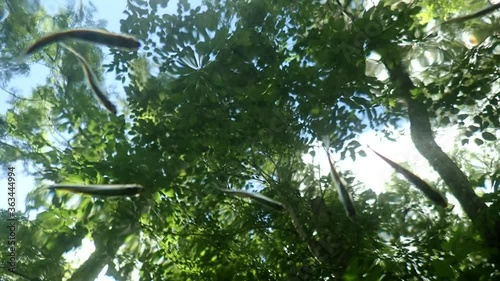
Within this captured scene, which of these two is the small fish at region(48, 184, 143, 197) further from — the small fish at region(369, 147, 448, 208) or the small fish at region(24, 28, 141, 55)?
the small fish at region(369, 147, 448, 208)

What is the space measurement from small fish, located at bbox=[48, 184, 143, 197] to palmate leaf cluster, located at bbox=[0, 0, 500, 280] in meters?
0.29

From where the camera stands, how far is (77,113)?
16.9 feet

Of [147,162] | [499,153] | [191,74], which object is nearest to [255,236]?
[147,162]

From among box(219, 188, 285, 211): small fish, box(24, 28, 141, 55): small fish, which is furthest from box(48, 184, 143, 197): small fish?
box(24, 28, 141, 55): small fish

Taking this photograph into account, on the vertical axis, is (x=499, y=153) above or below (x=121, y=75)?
above

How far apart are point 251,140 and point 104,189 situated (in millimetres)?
1942

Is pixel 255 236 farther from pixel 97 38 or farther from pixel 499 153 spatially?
pixel 499 153

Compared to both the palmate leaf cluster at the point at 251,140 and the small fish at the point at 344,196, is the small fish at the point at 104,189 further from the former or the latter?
the small fish at the point at 344,196

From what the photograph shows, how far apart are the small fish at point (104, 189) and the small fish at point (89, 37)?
145 cm

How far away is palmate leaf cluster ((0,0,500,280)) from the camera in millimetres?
4352

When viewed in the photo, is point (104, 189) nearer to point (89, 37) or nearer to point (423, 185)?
point (89, 37)

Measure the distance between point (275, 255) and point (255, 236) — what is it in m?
0.41

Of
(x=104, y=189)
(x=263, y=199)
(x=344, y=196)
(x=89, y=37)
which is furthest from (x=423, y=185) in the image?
(x=89, y=37)

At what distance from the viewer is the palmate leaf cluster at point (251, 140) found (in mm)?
4352
